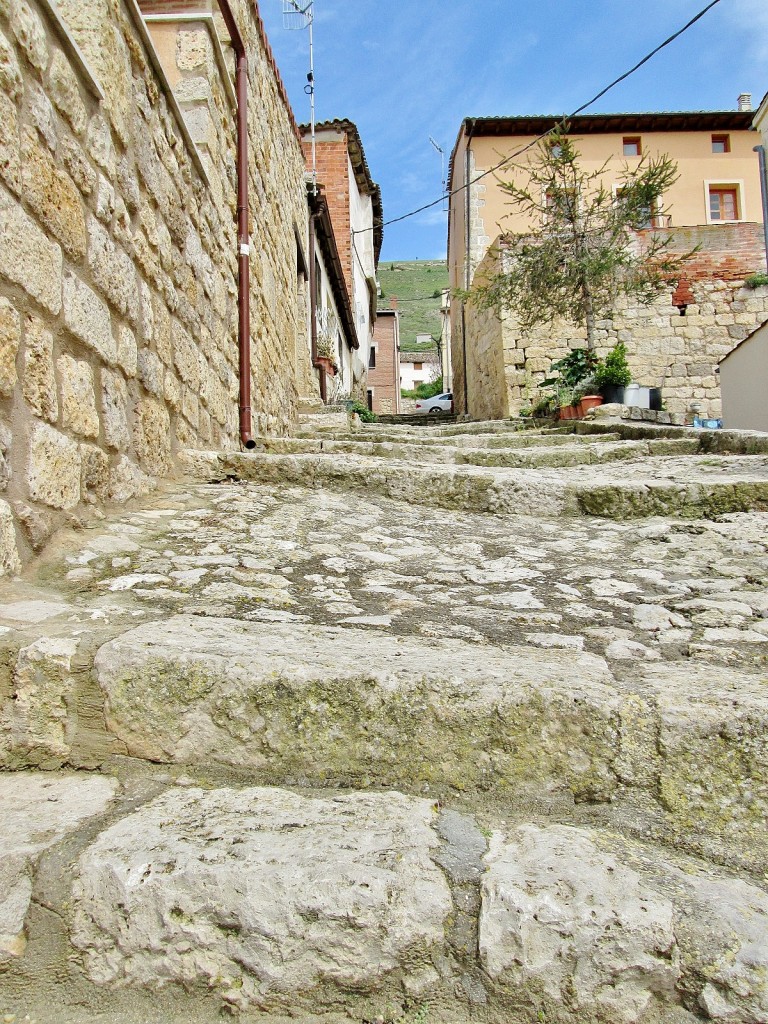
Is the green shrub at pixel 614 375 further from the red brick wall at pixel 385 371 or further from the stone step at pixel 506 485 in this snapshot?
the red brick wall at pixel 385 371

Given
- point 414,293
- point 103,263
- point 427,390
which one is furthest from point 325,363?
point 414,293

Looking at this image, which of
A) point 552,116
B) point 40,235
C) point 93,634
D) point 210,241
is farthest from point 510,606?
point 552,116

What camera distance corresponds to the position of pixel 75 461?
185cm

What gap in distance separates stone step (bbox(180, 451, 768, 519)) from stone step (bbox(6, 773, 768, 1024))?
2.01 metres

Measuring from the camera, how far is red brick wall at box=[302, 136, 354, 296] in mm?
13773

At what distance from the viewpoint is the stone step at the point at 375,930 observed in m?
0.80

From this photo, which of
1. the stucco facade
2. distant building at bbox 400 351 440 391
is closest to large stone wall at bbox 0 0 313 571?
the stucco facade

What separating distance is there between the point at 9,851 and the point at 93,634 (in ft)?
1.25

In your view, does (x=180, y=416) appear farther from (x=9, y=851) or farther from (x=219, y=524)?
(x=9, y=851)

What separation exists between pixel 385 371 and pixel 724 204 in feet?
54.2

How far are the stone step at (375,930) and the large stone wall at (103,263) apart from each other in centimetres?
85

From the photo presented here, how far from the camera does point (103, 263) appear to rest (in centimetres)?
210

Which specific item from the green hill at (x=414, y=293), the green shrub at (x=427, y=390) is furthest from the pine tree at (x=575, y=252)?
the green hill at (x=414, y=293)

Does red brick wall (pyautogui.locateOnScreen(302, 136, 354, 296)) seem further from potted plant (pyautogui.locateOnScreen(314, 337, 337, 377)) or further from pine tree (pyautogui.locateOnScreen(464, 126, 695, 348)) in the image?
pine tree (pyautogui.locateOnScreen(464, 126, 695, 348))
